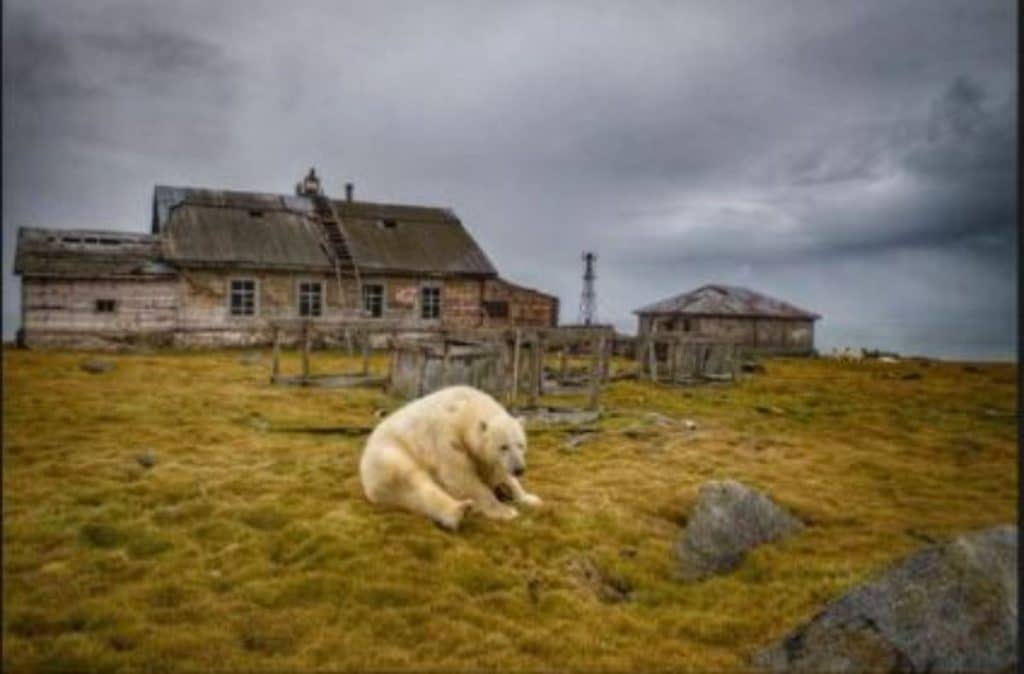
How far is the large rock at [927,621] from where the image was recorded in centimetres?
409

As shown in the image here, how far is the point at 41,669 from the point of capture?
3.94m

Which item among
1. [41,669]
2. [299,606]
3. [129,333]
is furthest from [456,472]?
[129,333]

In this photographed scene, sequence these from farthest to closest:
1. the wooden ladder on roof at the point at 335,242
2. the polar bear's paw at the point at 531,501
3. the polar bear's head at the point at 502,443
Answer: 1. the wooden ladder on roof at the point at 335,242
2. the polar bear's paw at the point at 531,501
3. the polar bear's head at the point at 502,443

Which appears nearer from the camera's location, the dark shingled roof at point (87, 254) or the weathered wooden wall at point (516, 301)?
the dark shingled roof at point (87, 254)

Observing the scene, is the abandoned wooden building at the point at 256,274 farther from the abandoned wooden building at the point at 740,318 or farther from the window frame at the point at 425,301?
the abandoned wooden building at the point at 740,318

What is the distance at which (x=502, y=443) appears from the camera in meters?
6.69

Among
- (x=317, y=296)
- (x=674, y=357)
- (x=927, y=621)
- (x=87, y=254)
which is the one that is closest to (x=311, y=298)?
(x=317, y=296)

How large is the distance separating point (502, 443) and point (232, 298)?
26.4 metres

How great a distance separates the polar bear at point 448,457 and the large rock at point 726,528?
68.0 inches

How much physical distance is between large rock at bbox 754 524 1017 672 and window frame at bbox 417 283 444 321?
3001 cm

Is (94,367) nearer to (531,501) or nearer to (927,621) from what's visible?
(531,501)

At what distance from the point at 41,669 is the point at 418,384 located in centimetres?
1156


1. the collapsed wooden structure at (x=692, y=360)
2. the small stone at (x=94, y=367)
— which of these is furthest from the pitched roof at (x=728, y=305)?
the small stone at (x=94, y=367)

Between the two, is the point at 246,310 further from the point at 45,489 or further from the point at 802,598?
the point at 802,598
